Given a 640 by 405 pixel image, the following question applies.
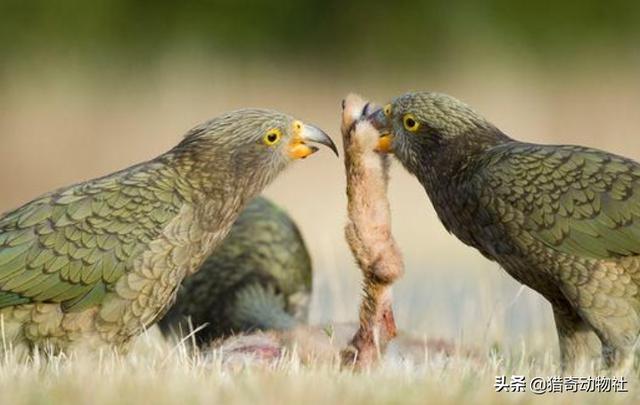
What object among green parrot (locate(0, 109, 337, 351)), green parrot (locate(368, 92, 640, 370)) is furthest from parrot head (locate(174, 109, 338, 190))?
green parrot (locate(368, 92, 640, 370))

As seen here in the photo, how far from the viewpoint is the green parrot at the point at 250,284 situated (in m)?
7.77

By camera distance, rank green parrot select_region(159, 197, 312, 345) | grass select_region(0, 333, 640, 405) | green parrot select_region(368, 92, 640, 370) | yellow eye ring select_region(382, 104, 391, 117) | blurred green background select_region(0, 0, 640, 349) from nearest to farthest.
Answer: grass select_region(0, 333, 640, 405) < green parrot select_region(368, 92, 640, 370) < yellow eye ring select_region(382, 104, 391, 117) < green parrot select_region(159, 197, 312, 345) < blurred green background select_region(0, 0, 640, 349)

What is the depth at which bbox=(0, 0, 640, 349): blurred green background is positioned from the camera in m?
14.4

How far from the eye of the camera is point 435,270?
12070 mm

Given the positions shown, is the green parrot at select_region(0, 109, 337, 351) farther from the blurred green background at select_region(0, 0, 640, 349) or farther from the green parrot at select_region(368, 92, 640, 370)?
the blurred green background at select_region(0, 0, 640, 349)

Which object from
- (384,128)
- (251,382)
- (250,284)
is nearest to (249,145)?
(384,128)

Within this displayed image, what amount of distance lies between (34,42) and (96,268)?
17.6 metres

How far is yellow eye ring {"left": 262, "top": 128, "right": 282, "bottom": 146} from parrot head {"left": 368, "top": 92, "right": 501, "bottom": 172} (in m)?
0.51

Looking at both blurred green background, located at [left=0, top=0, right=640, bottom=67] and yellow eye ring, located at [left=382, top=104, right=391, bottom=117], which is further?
blurred green background, located at [left=0, top=0, right=640, bottom=67]

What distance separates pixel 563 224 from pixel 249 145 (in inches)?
64.3

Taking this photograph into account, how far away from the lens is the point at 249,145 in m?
6.74

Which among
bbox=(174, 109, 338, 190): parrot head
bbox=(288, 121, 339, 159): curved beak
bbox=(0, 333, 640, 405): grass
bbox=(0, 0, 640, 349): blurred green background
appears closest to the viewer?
bbox=(0, 333, 640, 405): grass

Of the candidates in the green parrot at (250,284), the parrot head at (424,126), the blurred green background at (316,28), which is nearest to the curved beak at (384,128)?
the parrot head at (424,126)

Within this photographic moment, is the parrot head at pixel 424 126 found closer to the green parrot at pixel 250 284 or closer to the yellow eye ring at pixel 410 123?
the yellow eye ring at pixel 410 123
